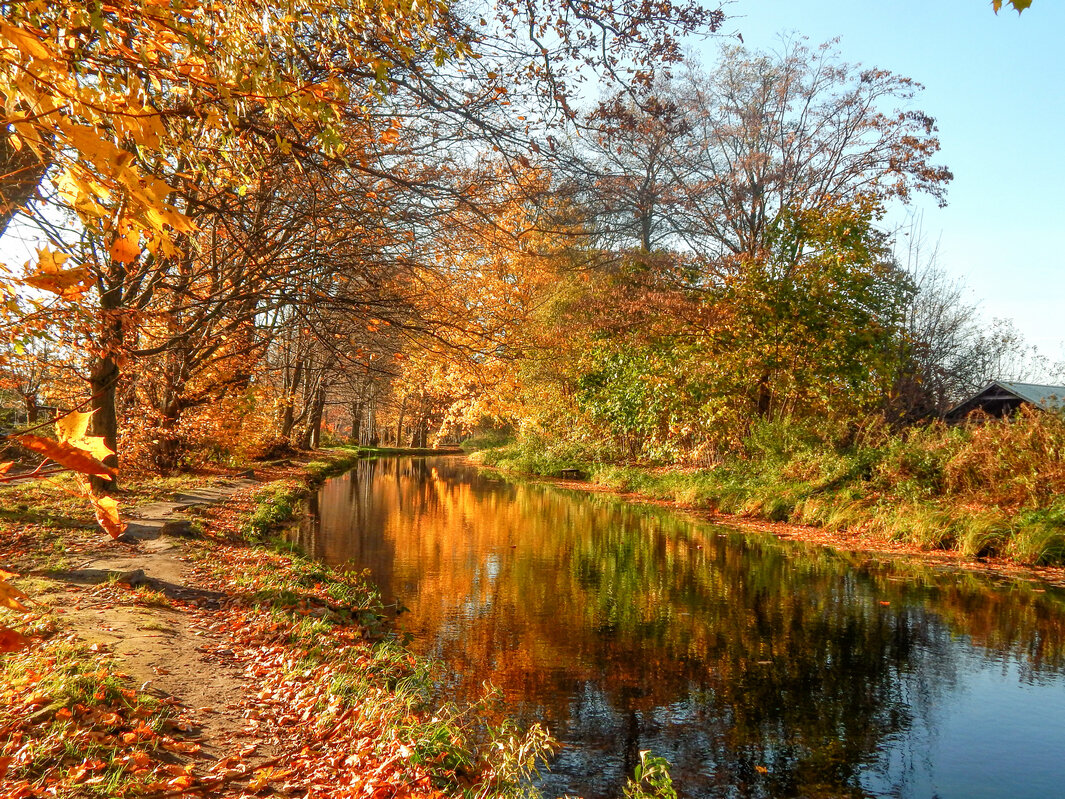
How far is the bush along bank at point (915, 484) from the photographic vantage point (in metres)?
11.2

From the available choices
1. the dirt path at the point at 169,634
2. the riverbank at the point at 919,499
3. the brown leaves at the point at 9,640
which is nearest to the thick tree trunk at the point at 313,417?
the riverbank at the point at 919,499

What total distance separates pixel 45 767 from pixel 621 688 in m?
4.45

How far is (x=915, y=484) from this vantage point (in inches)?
516

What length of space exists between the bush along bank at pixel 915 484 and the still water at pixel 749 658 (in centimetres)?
156

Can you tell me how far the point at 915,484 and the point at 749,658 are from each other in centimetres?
809

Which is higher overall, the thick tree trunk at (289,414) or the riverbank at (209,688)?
the thick tree trunk at (289,414)

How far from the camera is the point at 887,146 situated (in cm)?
1909

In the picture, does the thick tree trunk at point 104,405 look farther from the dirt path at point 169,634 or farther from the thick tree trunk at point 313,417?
the thick tree trunk at point 313,417

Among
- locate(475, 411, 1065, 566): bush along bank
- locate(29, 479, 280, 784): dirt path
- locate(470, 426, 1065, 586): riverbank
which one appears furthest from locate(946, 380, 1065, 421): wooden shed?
locate(29, 479, 280, 784): dirt path

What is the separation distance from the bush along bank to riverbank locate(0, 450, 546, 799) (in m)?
9.79

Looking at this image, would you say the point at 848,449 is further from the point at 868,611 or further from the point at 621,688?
the point at 621,688

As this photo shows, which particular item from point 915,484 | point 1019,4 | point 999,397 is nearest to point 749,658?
point 1019,4

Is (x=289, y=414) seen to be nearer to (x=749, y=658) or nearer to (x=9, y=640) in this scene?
(x=749, y=658)

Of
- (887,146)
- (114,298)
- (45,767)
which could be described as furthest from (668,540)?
(887,146)
